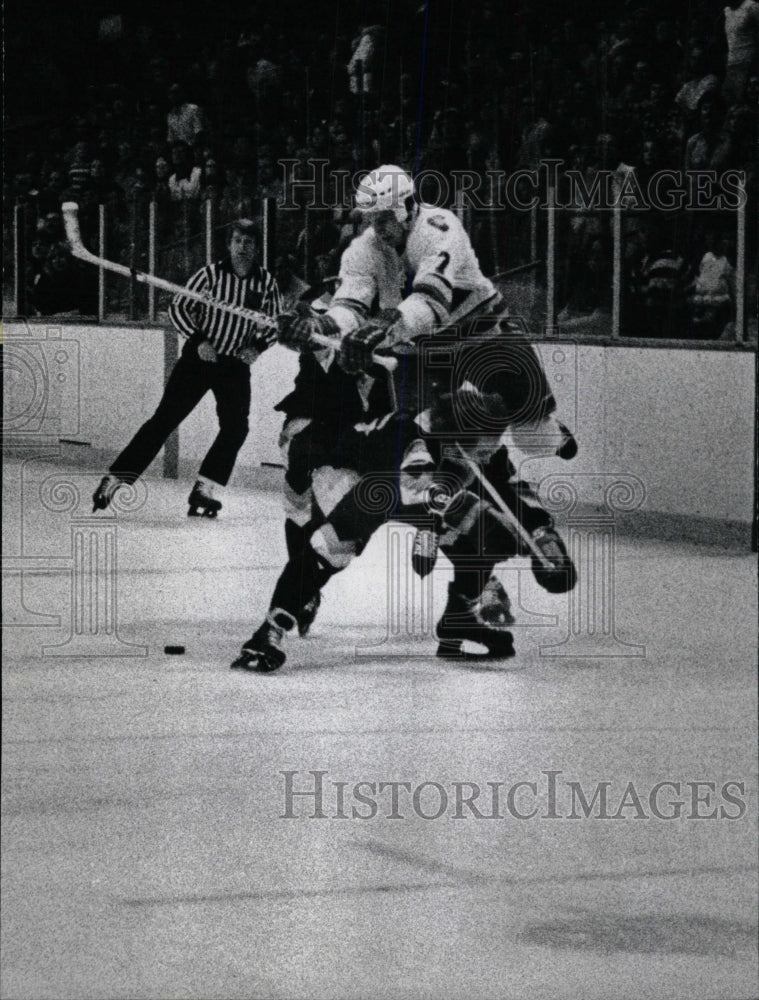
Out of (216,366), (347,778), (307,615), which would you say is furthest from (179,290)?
(347,778)

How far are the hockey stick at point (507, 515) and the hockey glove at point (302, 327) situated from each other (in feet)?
1.31

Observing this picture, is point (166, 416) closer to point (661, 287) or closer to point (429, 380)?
point (429, 380)

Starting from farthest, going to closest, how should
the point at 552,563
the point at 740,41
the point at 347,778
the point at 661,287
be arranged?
the point at 661,287 < the point at 740,41 < the point at 552,563 < the point at 347,778

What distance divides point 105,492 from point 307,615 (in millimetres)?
534

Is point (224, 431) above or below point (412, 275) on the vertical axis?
below

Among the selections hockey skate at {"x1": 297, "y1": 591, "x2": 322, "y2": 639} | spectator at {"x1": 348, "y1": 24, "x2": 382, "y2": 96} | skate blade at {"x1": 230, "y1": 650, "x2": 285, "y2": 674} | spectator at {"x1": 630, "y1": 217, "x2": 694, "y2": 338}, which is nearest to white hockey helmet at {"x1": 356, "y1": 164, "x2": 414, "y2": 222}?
spectator at {"x1": 348, "y1": 24, "x2": 382, "y2": 96}

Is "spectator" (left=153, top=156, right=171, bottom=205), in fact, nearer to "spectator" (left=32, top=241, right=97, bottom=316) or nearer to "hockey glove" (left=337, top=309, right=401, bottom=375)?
"spectator" (left=32, top=241, right=97, bottom=316)

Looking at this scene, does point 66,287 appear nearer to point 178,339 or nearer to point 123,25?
point 178,339

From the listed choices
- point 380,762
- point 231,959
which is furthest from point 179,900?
point 380,762

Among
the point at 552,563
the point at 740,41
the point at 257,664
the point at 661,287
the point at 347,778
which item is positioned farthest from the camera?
the point at 661,287

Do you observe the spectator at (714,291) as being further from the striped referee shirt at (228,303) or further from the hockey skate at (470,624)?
the striped referee shirt at (228,303)

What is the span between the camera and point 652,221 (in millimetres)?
4613

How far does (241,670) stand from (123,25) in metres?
1.48

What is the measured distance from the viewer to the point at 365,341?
4133 millimetres
